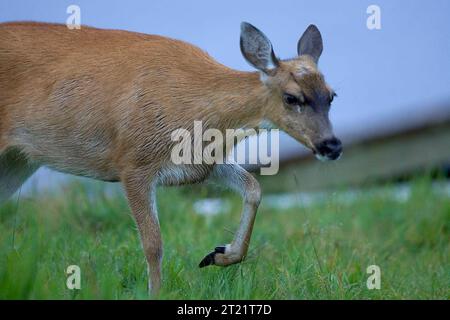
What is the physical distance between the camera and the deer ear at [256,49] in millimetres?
6371

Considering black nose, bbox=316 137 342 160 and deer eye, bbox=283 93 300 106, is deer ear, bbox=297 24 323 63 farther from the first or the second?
black nose, bbox=316 137 342 160

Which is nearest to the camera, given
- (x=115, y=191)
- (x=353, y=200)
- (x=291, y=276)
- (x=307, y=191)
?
(x=291, y=276)

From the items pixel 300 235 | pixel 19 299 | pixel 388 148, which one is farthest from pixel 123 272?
pixel 388 148

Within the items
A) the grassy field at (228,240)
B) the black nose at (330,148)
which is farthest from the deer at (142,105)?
the grassy field at (228,240)

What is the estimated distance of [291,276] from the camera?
6305 mm

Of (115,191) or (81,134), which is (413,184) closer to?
(115,191)

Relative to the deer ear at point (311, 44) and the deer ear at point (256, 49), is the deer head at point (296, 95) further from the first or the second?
the deer ear at point (311, 44)

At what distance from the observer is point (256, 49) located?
21.0ft

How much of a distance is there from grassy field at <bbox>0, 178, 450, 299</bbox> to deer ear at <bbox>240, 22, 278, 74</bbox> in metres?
1.12

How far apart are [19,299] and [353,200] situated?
5.18m

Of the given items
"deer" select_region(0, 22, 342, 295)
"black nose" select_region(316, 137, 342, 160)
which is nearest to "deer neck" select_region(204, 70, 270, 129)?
"deer" select_region(0, 22, 342, 295)

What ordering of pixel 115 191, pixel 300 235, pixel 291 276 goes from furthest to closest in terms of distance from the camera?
pixel 115 191 < pixel 300 235 < pixel 291 276

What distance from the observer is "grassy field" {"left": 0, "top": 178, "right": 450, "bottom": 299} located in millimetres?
5727

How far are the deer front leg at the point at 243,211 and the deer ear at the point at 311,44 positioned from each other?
36.4 inches
